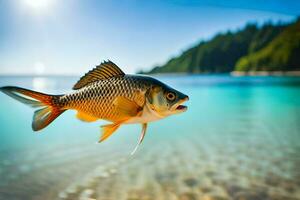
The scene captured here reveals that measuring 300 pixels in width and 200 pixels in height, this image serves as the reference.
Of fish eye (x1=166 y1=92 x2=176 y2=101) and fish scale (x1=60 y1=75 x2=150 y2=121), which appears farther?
Result: fish eye (x1=166 y1=92 x2=176 y2=101)

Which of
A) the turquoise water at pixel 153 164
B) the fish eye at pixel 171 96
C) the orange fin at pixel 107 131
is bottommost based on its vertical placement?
the turquoise water at pixel 153 164

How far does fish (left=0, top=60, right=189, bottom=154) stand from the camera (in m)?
0.92

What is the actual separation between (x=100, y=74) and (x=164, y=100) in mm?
263

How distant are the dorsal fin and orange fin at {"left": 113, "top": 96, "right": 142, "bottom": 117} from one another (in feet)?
0.50

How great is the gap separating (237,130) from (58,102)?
2246 centimetres

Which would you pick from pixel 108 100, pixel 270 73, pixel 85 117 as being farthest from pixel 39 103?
pixel 270 73

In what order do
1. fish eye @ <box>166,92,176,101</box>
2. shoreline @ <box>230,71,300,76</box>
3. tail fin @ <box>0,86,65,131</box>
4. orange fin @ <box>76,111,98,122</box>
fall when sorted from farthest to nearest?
1. shoreline @ <box>230,71,300,76</box>
2. fish eye @ <box>166,92,176,101</box>
3. orange fin @ <box>76,111,98,122</box>
4. tail fin @ <box>0,86,65,131</box>

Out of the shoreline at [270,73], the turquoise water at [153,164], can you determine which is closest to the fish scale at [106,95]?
the turquoise water at [153,164]

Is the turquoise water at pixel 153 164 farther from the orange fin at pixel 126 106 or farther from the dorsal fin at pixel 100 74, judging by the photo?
the orange fin at pixel 126 106

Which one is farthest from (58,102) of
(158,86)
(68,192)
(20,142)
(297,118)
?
(297,118)

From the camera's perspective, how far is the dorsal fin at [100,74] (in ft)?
3.46

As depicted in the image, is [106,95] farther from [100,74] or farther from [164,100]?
[164,100]

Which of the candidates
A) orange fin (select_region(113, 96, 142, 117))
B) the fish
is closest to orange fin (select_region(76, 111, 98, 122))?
the fish

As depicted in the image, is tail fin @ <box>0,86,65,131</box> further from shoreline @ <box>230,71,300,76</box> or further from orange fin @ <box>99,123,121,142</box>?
shoreline @ <box>230,71,300,76</box>
